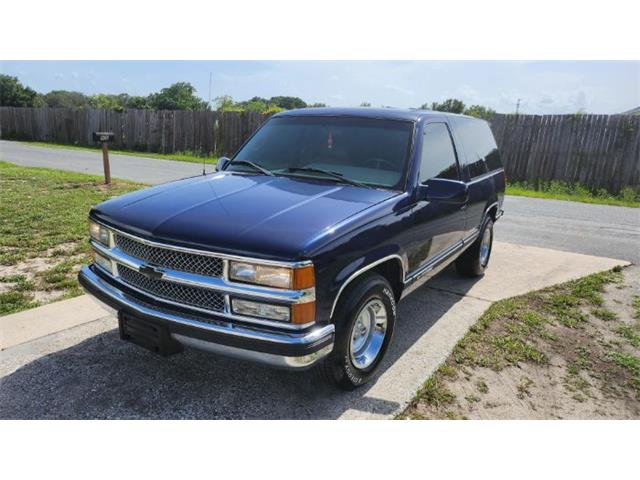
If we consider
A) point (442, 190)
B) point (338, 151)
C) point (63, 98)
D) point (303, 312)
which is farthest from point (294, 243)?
point (63, 98)

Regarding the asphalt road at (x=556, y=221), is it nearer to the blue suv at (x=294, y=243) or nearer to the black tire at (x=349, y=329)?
the blue suv at (x=294, y=243)

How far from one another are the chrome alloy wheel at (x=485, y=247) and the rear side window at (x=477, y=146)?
78 cm

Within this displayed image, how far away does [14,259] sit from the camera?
18.0 feet

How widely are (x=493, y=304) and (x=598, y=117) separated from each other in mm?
11302

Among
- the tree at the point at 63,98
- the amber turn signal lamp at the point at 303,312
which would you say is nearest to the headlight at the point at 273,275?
the amber turn signal lamp at the point at 303,312

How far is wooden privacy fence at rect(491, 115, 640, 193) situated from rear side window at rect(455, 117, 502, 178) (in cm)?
938

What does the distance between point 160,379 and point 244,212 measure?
4.36ft

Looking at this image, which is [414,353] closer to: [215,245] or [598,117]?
[215,245]

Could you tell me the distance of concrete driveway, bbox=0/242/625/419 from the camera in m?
3.04

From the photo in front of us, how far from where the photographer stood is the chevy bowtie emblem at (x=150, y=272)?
2.91 m

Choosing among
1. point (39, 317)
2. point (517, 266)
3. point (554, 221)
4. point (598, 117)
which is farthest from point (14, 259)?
point (598, 117)

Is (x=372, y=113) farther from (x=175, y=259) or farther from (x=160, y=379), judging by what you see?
(x=160, y=379)

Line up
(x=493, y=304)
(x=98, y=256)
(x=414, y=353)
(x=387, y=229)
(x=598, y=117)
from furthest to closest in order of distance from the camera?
1. (x=598, y=117)
2. (x=493, y=304)
3. (x=414, y=353)
4. (x=98, y=256)
5. (x=387, y=229)

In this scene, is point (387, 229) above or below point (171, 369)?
above
